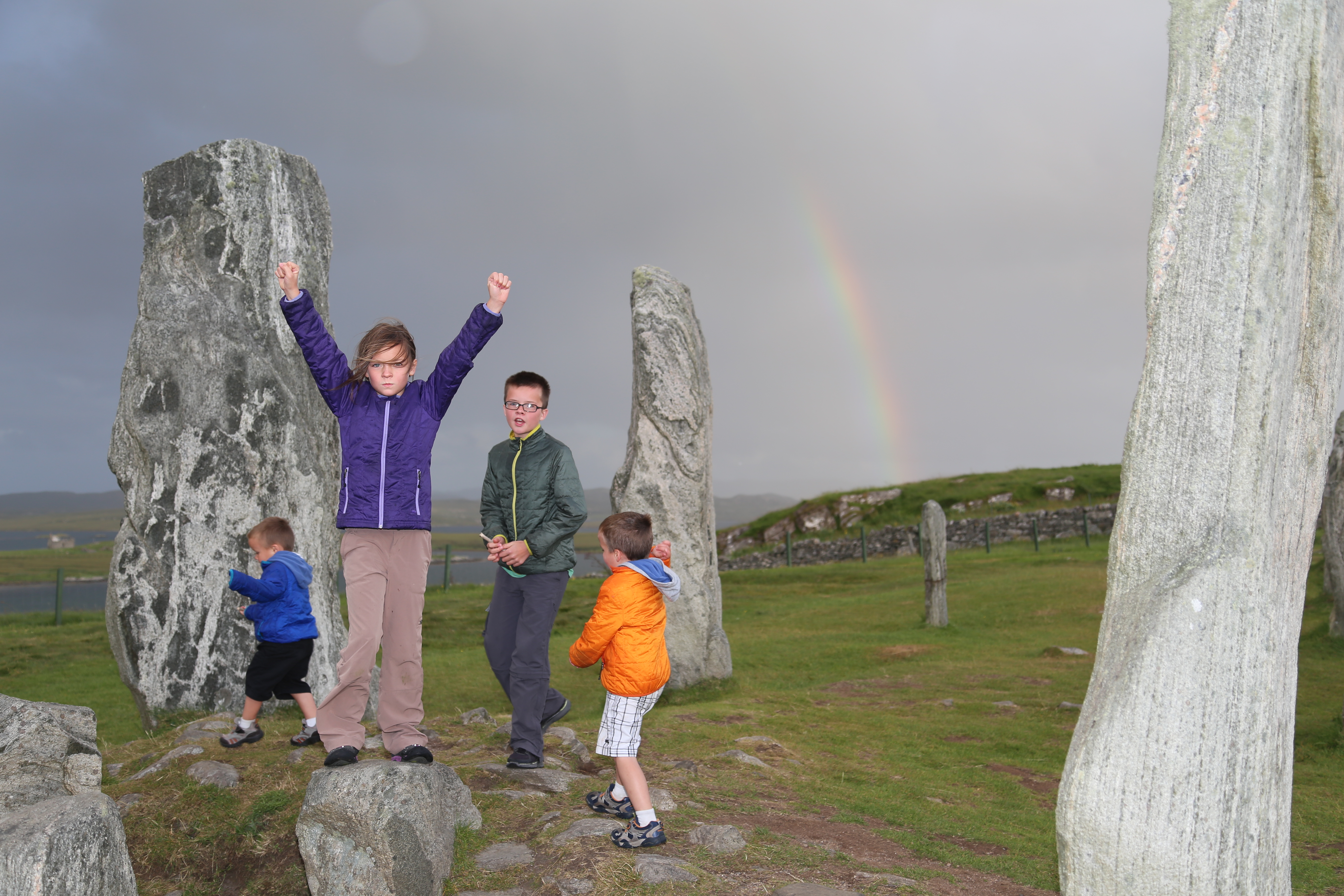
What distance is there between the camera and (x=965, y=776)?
7.76 meters

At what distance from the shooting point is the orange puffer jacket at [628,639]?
Answer: 4961mm

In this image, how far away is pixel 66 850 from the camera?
12.7ft

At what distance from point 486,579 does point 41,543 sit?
102508 millimetres

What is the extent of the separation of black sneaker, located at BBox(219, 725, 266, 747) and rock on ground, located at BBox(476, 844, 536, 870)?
251cm

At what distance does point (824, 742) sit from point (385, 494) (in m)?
4.97

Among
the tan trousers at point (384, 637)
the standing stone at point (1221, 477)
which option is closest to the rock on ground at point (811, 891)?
the standing stone at point (1221, 477)

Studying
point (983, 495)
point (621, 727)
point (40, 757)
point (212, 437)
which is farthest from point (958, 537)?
point (40, 757)

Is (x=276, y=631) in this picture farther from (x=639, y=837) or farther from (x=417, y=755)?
(x=639, y=837)

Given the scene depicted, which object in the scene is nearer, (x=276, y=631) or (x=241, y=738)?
(x=241, y=738)

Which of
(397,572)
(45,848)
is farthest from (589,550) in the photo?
(45,848)

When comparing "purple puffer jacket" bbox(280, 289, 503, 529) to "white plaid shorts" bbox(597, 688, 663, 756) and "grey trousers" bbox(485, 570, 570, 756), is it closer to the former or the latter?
"grey trousers" bbox(485, 570, 570, 756)

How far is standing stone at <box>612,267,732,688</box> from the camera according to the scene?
10266 millimetres

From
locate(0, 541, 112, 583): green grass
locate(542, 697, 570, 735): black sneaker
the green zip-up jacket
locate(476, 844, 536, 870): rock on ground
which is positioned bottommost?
locate(0, 541, 112, 583): green grass

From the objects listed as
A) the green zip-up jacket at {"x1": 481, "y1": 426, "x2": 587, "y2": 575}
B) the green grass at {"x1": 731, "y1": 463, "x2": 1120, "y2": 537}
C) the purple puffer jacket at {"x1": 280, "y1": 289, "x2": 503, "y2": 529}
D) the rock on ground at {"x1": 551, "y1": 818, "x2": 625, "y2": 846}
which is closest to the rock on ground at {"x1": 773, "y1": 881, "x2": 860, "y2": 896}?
the rock on ground at {"x1": 551, "y1": 818, "x2": 625, "y2": 846}
